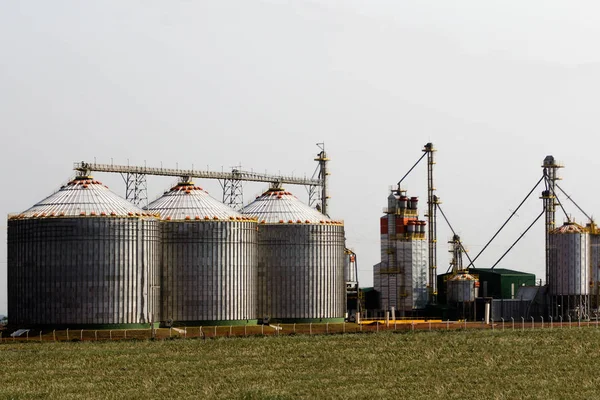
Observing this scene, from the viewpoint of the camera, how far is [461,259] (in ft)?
493

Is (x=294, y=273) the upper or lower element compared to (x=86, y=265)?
lower

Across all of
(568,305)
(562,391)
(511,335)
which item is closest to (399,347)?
(511,335)

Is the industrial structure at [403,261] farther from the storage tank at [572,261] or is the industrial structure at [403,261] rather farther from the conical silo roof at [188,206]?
the conical silo roof at [188,206]

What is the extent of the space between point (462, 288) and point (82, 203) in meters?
52.5

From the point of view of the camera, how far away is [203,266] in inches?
4154

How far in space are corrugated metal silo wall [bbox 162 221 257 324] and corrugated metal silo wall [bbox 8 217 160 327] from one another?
13.0 feet

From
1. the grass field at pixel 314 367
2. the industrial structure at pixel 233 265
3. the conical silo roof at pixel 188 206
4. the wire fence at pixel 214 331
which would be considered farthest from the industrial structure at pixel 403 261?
the grass field at pixel 314 367

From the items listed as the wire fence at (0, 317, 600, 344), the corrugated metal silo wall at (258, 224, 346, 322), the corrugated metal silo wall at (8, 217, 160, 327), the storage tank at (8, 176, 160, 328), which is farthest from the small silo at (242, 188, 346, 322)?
the corrugated metal silo wall at (8, 217, 160, 327)

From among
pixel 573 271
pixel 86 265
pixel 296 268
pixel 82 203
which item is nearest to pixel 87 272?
pixel 86 265

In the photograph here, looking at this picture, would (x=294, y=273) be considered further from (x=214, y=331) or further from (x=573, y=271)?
(x=573, y=271)

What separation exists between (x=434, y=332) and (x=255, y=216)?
2496 cm

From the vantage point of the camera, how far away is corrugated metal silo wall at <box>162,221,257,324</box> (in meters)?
105

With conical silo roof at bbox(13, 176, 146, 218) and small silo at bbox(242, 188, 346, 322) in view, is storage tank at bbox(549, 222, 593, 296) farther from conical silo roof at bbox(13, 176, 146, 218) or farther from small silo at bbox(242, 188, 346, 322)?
conical silo roof at bbox(13, 176, 146, 218)

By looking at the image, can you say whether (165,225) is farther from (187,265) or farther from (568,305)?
(568,305)
